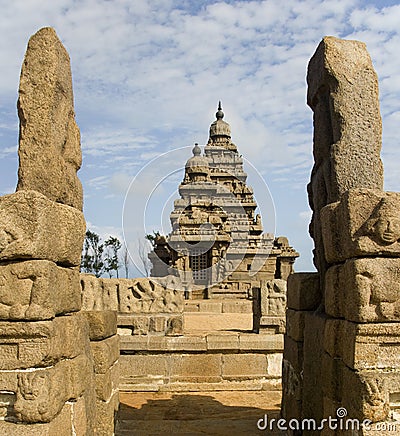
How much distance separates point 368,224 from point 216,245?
25.3 meters

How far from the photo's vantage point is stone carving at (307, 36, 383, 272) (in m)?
4.23

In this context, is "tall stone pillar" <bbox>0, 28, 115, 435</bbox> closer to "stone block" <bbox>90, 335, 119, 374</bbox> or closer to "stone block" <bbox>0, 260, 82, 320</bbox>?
"stone block" <bbox>0, 260, 82, 320</bbox>

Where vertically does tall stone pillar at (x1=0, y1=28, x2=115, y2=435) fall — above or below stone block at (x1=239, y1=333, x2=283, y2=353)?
above

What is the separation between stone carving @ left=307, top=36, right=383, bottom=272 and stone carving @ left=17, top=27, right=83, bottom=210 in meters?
2.20

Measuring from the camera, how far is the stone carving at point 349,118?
423 cm

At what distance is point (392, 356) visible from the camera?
334 cm

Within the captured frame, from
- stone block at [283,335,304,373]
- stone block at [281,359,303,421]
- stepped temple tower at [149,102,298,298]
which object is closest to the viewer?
stone block at [281,359,303,421]

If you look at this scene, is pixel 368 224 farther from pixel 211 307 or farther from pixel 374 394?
pixel 211 307

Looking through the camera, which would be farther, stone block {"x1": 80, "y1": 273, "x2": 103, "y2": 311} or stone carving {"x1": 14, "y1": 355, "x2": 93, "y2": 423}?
stone block {"x1": 80, "y1": 273, "x2": 103, "y2": 311}

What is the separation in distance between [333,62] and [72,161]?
2.34 meters

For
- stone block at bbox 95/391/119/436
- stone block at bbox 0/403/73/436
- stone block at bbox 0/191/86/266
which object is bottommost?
stone block at bbox 95/391/119/436

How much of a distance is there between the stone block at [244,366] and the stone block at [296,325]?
10.4 feet

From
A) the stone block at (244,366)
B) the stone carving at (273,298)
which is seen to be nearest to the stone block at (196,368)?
the stone block at (244,366)

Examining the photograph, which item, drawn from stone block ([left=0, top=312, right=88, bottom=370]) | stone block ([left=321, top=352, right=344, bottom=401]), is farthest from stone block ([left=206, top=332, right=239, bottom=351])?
stone block ([left=0, top=312, right=88, bottom=370])
